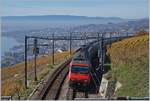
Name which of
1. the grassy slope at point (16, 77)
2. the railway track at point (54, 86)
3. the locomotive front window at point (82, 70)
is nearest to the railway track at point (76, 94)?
the railway track at point (54, 86)

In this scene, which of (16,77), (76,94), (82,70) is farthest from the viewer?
(16,77)

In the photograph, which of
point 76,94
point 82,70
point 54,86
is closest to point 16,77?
point 54,86

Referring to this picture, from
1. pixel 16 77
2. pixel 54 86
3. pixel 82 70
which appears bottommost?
pixel 16 77

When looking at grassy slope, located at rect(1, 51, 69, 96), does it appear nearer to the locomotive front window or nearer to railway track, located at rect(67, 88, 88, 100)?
railway track, located at rect(67, 88, 88, 100)

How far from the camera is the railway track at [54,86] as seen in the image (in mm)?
25086

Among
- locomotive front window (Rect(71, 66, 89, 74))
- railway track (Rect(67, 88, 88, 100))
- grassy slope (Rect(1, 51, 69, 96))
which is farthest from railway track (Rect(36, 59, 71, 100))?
locomotive front window (Rect(71, 66, 89, 74))

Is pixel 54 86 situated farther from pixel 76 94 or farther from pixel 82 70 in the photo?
pixel 76 94

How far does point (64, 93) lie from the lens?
26547 millimetres

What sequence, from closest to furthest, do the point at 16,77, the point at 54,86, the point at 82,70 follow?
the point at 82,70 → the point at 54,86 → the point at 16,77

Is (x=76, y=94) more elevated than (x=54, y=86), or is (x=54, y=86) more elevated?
(x=76, y=94)

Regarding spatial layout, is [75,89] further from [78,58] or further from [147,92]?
[147,92]

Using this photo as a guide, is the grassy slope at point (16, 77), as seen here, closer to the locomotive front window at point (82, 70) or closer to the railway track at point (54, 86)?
the railway track at point (54, 86)

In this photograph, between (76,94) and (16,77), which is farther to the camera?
(16,77)

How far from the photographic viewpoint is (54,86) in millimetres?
29188
